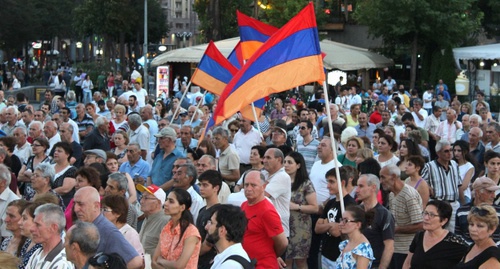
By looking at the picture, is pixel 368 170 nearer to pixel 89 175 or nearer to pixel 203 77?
pixel 89 175

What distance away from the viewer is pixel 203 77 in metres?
16.0

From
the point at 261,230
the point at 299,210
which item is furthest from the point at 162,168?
the point at 261,230

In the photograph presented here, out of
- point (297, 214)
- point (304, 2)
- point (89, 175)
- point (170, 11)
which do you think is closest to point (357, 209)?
point (297, 214)

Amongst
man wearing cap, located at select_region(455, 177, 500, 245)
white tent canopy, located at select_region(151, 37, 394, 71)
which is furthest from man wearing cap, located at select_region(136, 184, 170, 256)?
white tent canopy, located at select_region(151, 37, 394, 71)

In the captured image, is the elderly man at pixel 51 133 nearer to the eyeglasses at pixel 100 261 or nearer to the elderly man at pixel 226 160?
the elderly man at pixel 226 160

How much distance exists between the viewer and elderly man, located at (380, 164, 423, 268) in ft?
29.8

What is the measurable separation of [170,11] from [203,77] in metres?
105

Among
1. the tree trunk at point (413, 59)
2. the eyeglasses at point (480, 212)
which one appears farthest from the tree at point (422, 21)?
the eyeglasses at point (480, 212)

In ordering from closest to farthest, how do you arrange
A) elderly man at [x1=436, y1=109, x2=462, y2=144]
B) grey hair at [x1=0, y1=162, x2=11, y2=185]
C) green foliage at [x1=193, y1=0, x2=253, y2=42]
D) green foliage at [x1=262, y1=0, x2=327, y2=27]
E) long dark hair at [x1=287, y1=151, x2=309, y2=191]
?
1. grey hair at [x1=0, y1=162, x2=11, y2=185]
2. long dark hair at [x1=287, y1=151, x2=309, y2=191]
3. elderly man at [x1=436, y1=109, x2=462, y2=144]
4. green foliage at [x1=193, y1=0, x2=253, y2=42]
5. green foliage at [x1=262, y1=0, x2=327, y2=27]

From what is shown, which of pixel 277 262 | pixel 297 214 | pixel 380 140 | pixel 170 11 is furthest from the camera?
pixel 170 11

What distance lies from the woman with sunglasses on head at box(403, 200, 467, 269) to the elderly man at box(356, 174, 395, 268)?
1.62ft

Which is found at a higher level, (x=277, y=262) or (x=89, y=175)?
(x=89, y=175)

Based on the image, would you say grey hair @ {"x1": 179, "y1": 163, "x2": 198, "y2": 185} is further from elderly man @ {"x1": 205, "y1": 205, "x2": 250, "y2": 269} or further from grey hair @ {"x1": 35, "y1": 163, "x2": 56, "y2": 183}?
elderly man @ {"x1": 205, "y1": 205, "x2": 250, "y2": 269}

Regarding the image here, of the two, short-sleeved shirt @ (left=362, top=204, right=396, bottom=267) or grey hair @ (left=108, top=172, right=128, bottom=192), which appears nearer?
short-sleeved shirt @ (left=362, top=204, right=396, bottom=267)
